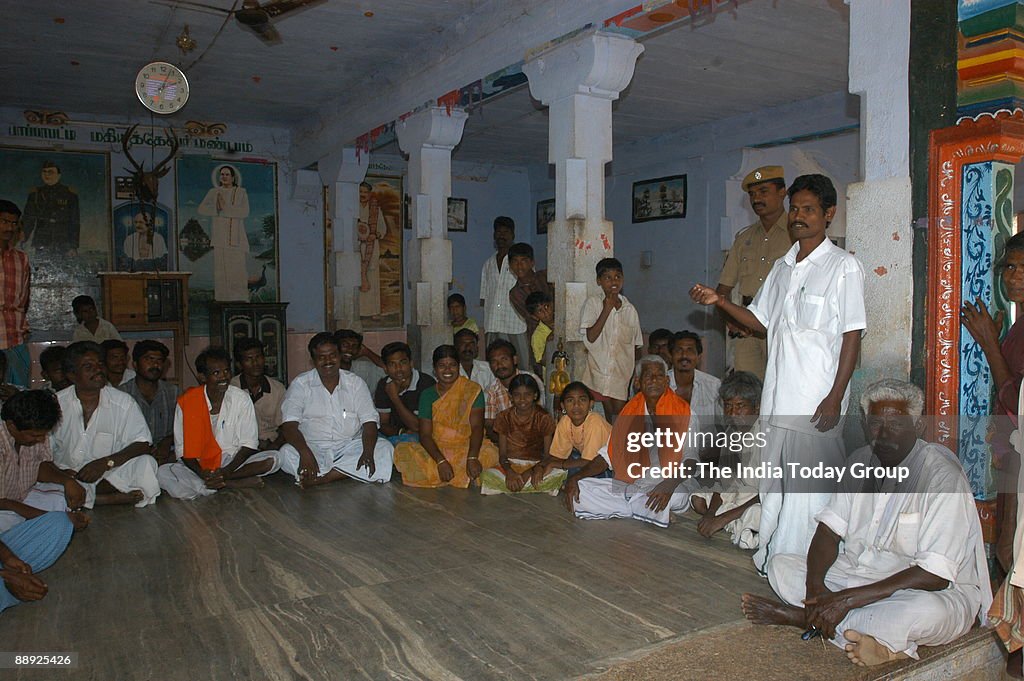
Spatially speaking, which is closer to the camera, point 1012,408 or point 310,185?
point 1012,408

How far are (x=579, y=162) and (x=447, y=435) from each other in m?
2.32

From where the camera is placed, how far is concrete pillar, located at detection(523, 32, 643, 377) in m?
6.00

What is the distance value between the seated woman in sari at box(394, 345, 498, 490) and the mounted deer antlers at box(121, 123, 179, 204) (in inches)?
280

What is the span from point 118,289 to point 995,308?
9899mm

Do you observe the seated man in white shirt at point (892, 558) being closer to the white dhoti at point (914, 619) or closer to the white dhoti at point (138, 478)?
the white dhoti at point (914, 619)

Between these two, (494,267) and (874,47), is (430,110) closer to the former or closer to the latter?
(494,267)

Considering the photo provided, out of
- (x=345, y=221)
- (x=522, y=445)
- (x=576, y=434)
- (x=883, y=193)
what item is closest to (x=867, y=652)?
(x=883, y=193)

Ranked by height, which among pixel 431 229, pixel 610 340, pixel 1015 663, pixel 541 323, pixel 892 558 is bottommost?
pixel 1015 663

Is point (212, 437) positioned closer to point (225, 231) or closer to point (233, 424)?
point (233, 424)

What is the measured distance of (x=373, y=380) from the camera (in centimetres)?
882

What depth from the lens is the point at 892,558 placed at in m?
3.20

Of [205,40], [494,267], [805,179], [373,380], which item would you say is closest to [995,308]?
[805,179]

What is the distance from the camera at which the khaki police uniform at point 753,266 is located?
5363mm

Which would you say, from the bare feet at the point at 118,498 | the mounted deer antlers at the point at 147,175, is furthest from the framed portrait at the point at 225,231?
the bare feet at the point at 118,498
